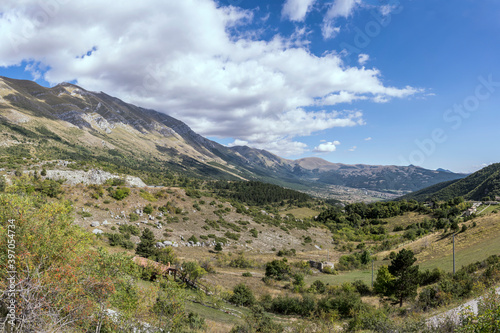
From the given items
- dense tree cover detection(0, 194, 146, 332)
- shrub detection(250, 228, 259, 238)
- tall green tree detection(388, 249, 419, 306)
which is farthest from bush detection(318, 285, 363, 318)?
shrub detection(250, 228, 259, 238)

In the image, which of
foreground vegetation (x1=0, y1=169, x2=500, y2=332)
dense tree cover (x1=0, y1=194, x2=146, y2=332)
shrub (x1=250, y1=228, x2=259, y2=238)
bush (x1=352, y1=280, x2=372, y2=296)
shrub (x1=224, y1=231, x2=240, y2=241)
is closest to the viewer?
dense tree cover (x1=0, y1=194, x2=146, y2=332)

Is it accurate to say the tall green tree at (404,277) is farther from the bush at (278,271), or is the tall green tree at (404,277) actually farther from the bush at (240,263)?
the bush at (240,263)

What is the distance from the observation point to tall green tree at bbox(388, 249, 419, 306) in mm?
24109

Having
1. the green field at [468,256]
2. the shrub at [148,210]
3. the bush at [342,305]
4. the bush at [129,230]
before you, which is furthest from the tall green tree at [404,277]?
the shrub at [148,210]

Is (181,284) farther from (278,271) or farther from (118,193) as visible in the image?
(118,193)

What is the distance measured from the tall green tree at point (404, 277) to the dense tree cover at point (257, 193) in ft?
382

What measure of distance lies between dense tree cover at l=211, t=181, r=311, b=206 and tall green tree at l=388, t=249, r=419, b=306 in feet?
382

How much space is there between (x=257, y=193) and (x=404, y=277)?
130 metres

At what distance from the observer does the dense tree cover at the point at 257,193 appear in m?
145

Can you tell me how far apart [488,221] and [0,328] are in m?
69.3

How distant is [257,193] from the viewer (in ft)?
506

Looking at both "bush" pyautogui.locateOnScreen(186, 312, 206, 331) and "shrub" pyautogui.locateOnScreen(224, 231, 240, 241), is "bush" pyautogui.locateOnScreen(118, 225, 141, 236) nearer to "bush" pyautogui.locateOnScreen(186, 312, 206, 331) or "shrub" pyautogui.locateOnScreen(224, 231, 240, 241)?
"shrub" pyautogui.locateOnScreen(224, 231, 240, 241)

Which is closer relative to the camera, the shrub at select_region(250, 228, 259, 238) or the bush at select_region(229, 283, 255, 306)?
the bush at select_region(229, 283, 255, 306)

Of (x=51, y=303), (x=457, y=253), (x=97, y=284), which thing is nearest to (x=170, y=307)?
(x=97, y=284)
